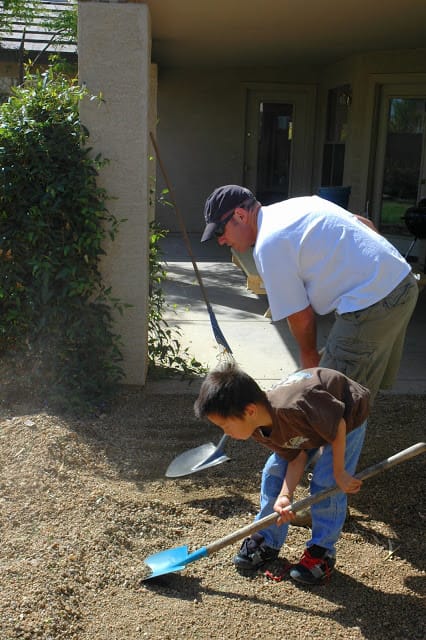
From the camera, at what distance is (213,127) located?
1248 centimetres

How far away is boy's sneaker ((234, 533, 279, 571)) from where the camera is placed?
2.97m

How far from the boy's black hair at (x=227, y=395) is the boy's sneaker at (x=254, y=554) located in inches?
31.1

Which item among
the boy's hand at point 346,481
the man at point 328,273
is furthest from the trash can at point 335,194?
the boy's hand at point 346,481

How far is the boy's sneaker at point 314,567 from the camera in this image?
288 cm

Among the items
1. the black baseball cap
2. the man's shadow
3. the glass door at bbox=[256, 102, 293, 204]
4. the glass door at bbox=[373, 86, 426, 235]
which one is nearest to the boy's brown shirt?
the man's shadow

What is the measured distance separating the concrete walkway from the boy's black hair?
8.04 feet

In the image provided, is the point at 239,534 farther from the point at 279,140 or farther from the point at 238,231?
the point at 279,140

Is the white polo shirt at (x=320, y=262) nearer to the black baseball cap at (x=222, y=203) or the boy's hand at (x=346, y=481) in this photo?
the black baseball cap at (x=222, y=203)

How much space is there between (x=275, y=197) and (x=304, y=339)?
10173 mm

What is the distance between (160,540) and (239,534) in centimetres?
55

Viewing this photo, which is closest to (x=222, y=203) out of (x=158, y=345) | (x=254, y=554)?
(x=254, y=554)

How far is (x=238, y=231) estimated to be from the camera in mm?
3043

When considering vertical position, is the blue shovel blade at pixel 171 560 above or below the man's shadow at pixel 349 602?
above

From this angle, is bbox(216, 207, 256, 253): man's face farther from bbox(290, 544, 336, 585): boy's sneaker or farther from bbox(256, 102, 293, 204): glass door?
bbox(256, 102, 293, 204): glass door
